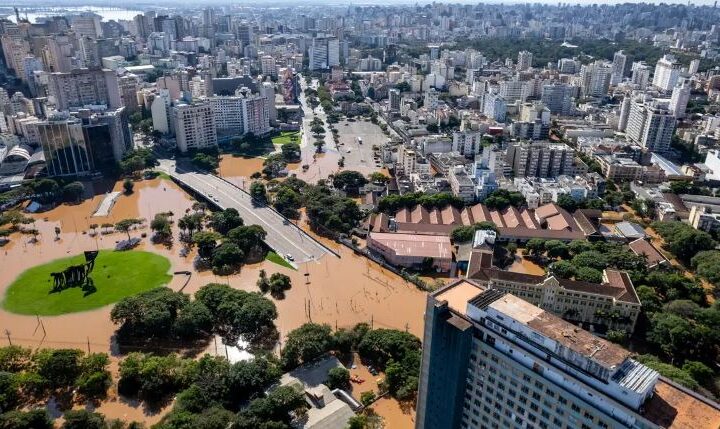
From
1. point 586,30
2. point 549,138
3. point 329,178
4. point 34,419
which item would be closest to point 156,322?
point 34,419

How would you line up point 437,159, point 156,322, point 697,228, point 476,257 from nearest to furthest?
1. point 156,322
2. point 476,257
3. point 697,228
4. point 437,159

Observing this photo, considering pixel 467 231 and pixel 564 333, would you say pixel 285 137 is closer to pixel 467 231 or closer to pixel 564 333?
pixel 467 231

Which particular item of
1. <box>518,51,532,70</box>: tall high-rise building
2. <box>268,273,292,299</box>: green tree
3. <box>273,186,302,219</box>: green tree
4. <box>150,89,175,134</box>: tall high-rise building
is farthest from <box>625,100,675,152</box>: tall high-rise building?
<box>150,89,175,134</box>: tall high-rise building

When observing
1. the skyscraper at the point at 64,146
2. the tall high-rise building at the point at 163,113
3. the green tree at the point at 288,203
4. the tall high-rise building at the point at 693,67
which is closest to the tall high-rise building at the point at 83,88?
the tall high-rise building at the point at 163,113

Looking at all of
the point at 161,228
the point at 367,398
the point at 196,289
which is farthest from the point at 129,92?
the point at 367,398

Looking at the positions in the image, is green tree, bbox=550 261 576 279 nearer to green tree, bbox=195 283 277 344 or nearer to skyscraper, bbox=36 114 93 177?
green tree, bbox=195 283 277 344

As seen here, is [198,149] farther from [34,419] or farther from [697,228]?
[697,228]

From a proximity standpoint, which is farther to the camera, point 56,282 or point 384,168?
point 384,168
